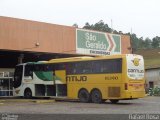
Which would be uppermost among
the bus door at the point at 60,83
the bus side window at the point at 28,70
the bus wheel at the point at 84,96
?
the bus side window at the point at 28,70

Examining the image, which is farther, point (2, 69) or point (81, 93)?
point (2, 69)

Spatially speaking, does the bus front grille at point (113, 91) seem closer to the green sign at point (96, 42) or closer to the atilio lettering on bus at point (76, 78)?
the atilio lettering on bus at point (76, 78)

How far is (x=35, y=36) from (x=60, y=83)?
656 centimetres

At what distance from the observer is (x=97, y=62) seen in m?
29.8

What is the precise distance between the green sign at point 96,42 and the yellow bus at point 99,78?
29.2ft

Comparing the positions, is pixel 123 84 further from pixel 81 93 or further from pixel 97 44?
pixel 97 44

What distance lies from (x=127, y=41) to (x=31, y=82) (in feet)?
49.9

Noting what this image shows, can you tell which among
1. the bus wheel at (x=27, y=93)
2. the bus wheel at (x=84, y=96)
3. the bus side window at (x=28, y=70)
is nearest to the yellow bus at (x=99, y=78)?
the bus wheel at (x=84, y=96)

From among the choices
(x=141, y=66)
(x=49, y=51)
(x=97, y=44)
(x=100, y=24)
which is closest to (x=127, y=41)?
(x=97, y=44)

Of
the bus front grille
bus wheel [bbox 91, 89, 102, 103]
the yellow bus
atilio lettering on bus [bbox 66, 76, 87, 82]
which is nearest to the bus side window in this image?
the yellow bus

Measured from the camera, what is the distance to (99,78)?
29.7 meters

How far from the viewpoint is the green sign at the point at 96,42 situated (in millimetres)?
41812

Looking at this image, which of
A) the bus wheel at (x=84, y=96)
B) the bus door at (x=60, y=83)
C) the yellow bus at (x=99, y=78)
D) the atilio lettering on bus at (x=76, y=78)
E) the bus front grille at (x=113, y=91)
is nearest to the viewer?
the yellow bus at (x=99, y=78)

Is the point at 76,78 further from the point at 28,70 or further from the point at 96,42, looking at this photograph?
the point at 96,42
